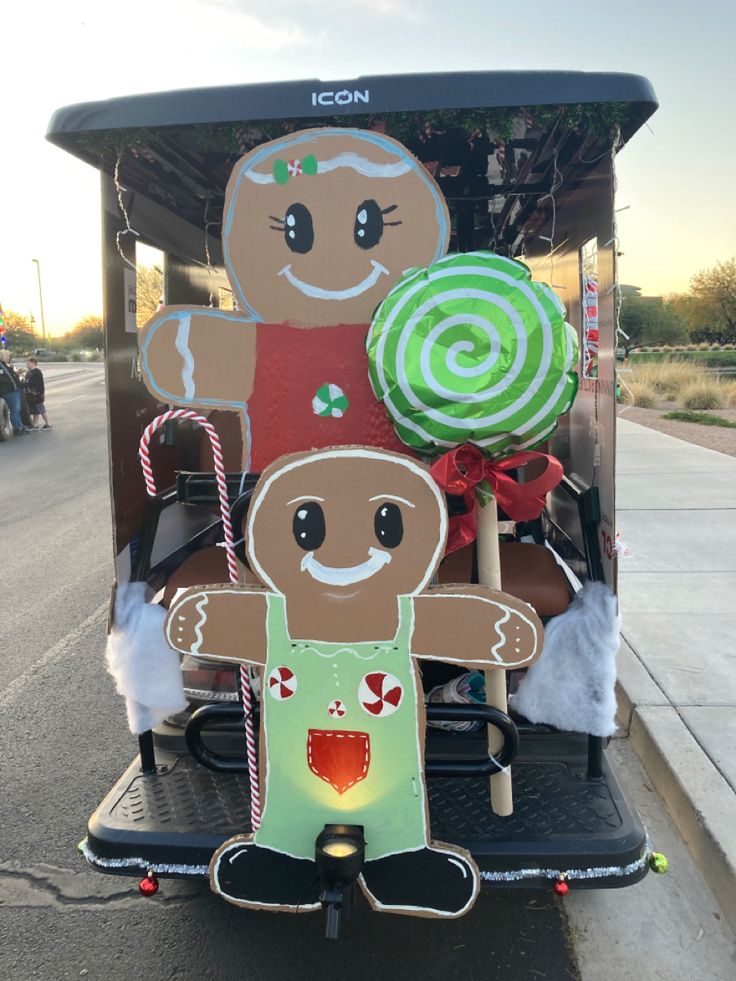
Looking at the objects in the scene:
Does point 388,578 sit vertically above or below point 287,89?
below

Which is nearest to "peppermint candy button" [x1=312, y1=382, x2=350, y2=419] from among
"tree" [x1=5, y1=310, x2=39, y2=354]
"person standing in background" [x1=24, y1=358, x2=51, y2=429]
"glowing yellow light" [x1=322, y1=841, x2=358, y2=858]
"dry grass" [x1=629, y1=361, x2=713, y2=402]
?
"glowing yellow light" [x1=322, y1=841, x2=358, y2=858]

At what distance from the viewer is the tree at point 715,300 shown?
45.7m

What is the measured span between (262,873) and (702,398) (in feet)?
67.9

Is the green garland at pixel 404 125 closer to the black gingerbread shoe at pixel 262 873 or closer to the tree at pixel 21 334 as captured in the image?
the black gingerbread shoe at pixel 262 873

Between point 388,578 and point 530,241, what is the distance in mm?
2889

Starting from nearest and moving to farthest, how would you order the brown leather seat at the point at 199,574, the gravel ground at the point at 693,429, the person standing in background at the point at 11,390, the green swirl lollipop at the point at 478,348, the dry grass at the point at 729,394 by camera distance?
the green swirl lollipop at the point at 478,348, the brown leather seat at the point at 199,574, the gravel ground at the point at 693,429, the person standing in background at the point at 11,390, the dry grass at the point at 729,394

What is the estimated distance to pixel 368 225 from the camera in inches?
90.7

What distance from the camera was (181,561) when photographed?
138 inches

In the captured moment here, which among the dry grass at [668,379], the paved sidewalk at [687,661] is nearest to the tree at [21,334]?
the dry grass at [668,379]

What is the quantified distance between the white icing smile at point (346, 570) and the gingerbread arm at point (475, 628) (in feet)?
0.49

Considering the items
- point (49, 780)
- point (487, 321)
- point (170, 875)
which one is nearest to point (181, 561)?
point (49, 780)

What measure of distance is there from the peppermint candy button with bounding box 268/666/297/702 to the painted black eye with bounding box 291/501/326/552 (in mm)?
371

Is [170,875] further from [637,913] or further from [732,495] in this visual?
[732,495]

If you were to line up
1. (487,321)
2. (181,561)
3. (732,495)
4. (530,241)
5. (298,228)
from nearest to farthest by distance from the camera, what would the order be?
1. (487,321)
2. (298,228)
3. (181,561)
4. (530,241)
5. (732,495)
